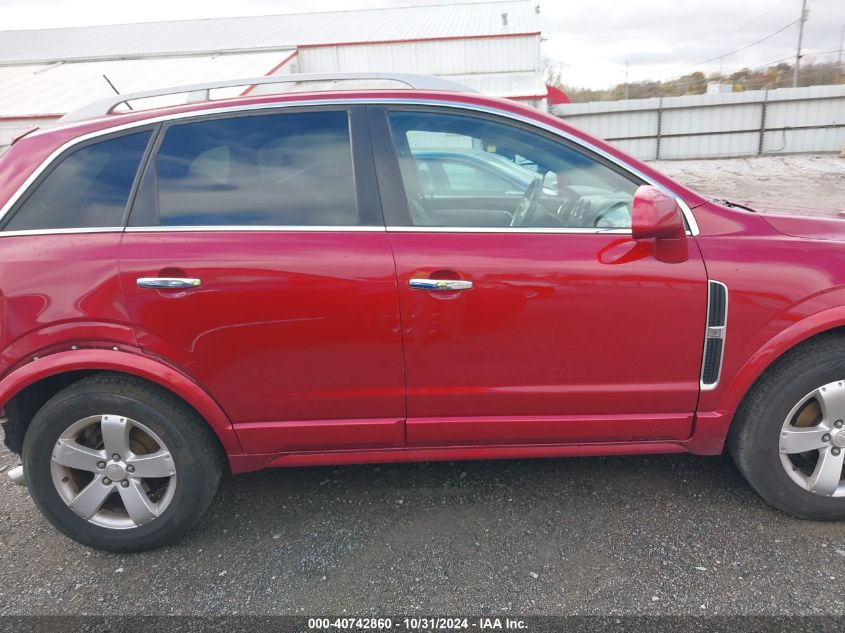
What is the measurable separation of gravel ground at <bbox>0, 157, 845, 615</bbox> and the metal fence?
18.5 meters

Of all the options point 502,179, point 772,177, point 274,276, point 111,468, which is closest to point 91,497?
point 111,468

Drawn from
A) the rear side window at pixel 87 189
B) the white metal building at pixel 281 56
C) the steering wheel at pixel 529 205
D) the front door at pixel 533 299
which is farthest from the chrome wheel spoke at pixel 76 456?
the white metal building at pixel 281 56

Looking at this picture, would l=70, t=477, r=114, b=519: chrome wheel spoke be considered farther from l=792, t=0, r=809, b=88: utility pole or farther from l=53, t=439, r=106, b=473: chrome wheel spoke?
l=792, t=0, r=809, b=88: utility pole

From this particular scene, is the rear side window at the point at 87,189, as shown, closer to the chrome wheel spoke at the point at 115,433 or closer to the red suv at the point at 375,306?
the red suv at the point at 375,306

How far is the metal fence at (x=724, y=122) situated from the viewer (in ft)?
64.5

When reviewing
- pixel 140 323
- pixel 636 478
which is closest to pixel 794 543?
pixel 636 478

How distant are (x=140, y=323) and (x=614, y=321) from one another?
185 centimetres

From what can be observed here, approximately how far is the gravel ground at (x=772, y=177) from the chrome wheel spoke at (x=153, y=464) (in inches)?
433

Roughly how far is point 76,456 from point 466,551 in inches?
64.8

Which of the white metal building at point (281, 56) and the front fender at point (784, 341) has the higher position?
the white metal building at point (281, 56)

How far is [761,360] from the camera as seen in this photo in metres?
2.35

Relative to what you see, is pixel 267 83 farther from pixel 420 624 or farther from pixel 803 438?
pixel 803 438

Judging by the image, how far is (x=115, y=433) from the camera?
2.42 metres

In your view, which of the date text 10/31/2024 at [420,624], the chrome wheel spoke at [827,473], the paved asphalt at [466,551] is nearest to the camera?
the date text 10/31/2024 at [420,624]
